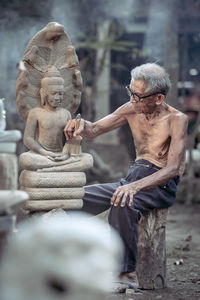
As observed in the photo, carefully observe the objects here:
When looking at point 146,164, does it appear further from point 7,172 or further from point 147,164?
point 7,172

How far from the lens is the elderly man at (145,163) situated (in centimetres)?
454

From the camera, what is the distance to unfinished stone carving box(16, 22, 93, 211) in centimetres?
434

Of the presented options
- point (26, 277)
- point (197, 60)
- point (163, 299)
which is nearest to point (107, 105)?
point (197, 60)

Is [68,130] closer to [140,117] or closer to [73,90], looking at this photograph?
[73,90]

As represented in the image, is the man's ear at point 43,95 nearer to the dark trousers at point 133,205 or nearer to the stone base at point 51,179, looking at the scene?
the stone base at point 51,179

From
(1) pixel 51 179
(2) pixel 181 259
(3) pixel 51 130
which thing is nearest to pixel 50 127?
(3) pixel 51 130

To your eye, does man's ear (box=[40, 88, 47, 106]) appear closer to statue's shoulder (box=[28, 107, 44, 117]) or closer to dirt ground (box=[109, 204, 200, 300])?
statue's shoulder (box=[28, 107, 44, 117])

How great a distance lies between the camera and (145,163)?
4.91 m

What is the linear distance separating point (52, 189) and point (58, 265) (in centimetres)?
236

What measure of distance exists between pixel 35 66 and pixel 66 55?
0.31 meters

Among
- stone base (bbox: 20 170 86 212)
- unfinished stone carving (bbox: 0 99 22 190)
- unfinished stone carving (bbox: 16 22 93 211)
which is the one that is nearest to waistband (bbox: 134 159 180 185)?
unfinished stone carving (bbox: 16 22 93 211)

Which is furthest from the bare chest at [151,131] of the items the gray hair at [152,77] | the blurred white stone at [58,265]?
the blurred white stone at [58,265]

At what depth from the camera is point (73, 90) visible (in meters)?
4.77

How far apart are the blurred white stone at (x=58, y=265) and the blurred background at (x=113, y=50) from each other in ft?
25.9
